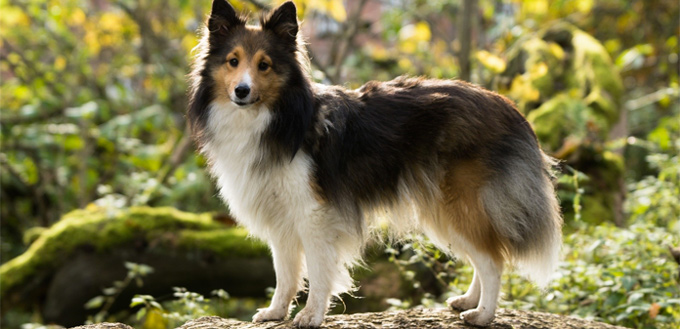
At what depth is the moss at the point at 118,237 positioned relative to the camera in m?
5.96

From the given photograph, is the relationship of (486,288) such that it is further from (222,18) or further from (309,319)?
(222,18)

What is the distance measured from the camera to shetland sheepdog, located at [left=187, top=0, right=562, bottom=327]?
3.54 m

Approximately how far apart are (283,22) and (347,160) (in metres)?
0.83

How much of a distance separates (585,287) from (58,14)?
22.3ft

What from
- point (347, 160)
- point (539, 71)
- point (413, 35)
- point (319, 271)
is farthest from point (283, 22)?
point (413, 35)

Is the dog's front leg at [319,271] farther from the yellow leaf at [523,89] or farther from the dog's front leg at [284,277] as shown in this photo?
the yellow leaf at [523,89]

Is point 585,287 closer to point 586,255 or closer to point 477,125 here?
point 586,255

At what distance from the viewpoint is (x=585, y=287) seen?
14.9 feet

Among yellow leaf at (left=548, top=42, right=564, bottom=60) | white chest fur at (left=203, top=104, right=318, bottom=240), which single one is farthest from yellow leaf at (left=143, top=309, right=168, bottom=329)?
yellow leaf at (left=548, top=42, right=564, bottom=60)

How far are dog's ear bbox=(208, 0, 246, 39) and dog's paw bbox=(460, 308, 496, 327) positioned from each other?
6.73 feet

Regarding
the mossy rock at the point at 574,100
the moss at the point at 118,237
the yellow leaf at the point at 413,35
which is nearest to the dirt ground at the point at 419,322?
the moss at the point at 118,237

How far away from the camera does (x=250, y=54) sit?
3498 millimetres

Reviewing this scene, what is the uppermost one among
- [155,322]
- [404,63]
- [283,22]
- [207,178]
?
[404,63]

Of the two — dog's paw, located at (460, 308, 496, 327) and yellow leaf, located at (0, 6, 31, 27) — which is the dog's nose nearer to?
dog's paw, located at (460, 308, 496, 327)
